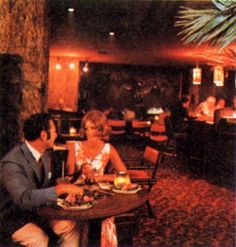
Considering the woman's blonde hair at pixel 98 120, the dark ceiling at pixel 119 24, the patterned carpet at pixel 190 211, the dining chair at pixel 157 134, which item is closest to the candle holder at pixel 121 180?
the woman's blonde hair at pixel 98 120

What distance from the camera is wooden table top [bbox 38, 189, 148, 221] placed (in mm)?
2213

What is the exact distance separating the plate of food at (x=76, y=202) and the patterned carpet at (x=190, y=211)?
1.57m

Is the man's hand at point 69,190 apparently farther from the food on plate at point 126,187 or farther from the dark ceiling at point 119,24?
the dark ceiling at point 119,24

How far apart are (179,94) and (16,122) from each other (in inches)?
596

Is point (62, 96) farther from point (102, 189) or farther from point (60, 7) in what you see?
point (102, 189)

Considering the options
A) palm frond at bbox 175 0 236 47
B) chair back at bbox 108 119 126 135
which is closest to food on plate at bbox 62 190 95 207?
Result: palm frond at bbox 175 0 236 47

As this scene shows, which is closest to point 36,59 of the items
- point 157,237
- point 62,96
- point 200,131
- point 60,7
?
point 157,237

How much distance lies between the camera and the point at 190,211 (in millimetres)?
4902

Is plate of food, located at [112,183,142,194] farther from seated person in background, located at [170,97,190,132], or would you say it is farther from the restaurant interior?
seated person in background, located at [170,97,190,132]

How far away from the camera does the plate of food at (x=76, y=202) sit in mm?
2311

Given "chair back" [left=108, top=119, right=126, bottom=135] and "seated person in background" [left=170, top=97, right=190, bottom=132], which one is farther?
"chair back" [left=108, top=119, right=126, bottom=135]

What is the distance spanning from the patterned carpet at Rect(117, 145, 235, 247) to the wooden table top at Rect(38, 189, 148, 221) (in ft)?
4.45

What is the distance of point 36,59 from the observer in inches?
120

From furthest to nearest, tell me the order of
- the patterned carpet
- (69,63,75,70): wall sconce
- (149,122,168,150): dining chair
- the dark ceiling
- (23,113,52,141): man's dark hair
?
(69,63,75,70): wall sconce
(149,122,168,150): dining chair
the dark ceiling
the patterned carpet
(23,113,52,141): man's dark hair
